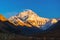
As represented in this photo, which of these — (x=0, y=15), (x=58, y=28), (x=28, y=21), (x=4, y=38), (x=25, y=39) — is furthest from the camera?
(x=28, y=21)

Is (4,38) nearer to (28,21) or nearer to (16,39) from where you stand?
(16,39)

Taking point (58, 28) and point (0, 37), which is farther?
point (58, 28)

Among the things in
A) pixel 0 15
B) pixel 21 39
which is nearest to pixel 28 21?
pixel 0 15

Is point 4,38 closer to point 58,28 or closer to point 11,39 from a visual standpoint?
point 11,39

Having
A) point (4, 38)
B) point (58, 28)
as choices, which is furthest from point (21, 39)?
point (58, 28)

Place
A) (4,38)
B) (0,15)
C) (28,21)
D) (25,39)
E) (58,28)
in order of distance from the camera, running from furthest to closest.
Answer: (28,21), (0,15), (58,28), (25,39), (4,38)

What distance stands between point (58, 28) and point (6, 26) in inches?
1024

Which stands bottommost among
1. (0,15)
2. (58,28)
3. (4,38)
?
(4,38)

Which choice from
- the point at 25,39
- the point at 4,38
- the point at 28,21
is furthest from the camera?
the point at 28,21

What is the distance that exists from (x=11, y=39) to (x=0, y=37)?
12.5ft

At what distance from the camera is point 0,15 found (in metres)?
150

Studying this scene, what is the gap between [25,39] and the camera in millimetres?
74188

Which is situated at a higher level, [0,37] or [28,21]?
[28,21]

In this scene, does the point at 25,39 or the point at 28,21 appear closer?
the point at 25,39
